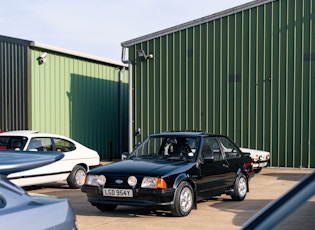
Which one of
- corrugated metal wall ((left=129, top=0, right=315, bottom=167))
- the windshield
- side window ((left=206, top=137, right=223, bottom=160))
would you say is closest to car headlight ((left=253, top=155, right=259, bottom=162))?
corrugated metal wall ((left=129, top=0, right=315, bottom=167))

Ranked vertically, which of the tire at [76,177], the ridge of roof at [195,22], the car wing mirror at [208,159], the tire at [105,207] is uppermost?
the ridge of roof at [195,22]

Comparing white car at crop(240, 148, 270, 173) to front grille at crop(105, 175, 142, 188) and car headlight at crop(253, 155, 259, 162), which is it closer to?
car headlight at crop(253, 155, 259, 162)

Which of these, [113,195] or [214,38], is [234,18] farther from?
[113,195]

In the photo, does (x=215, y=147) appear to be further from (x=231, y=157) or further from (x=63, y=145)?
(x=63, y=145)

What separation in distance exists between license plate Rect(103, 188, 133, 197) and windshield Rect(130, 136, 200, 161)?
1281 millimetres

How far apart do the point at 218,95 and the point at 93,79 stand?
21.7 feet

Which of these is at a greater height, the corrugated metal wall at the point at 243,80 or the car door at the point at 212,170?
the corrugated metal wall at the point at 243,80

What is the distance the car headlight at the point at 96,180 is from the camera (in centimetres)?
848

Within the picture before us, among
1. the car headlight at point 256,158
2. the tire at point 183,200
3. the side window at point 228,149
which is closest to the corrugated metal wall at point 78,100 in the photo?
the car headlight at point 256,158

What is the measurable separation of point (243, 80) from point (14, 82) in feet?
28.9

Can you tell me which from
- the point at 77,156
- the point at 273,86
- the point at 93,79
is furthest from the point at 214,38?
the point at 77,156

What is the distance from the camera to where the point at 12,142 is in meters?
12.0

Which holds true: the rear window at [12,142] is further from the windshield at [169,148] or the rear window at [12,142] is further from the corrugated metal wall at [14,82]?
the corrugated metal wall at [14,82]

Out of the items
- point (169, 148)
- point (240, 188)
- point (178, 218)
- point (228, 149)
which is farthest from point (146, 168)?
point (240, 188)
